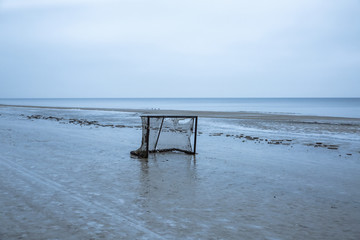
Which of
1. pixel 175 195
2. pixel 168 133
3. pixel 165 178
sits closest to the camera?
pixel 175 195

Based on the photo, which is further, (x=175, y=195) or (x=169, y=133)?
(x=169, y=133)

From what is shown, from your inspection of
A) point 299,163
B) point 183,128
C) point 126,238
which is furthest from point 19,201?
point 299,163

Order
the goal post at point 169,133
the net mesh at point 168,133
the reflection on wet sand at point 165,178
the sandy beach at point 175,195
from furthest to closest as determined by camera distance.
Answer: the net mesh at point 168,133
the goal post at point 169,133
the reflection on wet sand at point 165,178
the sandy beach at point 175,195

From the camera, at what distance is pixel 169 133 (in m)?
13.1

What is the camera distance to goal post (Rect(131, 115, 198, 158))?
12383 mm

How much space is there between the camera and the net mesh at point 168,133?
41.1 feet

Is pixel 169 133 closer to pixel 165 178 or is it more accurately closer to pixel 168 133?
pixel 168 133

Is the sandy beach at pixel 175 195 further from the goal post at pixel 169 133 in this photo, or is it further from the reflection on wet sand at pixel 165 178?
the goal post at pixel 169 133

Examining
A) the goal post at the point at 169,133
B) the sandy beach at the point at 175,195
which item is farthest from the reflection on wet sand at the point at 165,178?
the goal post at the point at 169,133

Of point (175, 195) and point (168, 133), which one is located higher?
point (168, 133)

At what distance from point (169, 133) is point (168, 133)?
63mm

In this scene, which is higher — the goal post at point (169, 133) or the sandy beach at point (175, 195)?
the goal post at point (169, 133)

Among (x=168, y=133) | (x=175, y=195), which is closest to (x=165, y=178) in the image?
(x=175, y=195)

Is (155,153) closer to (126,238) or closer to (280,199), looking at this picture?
(280,199)
